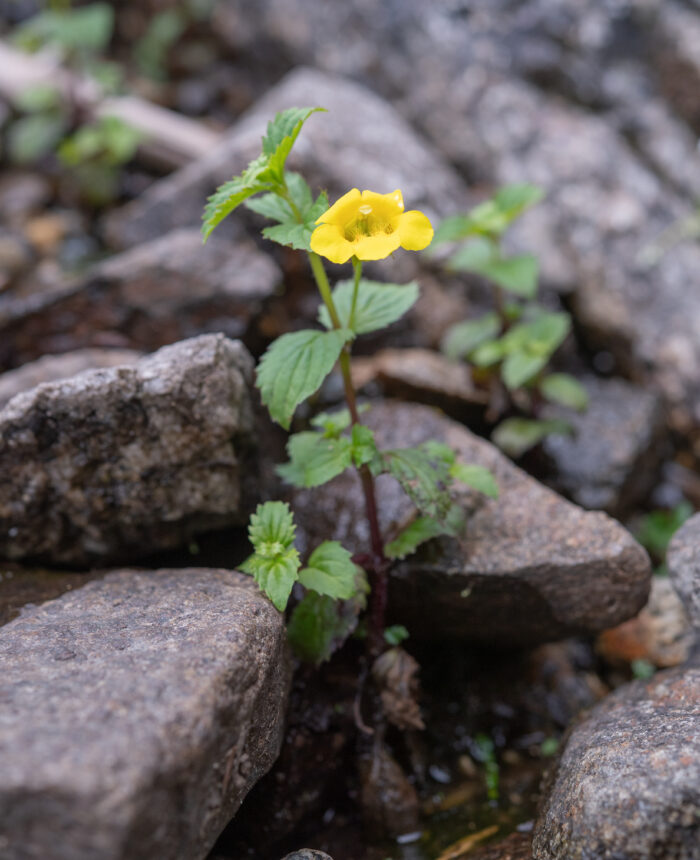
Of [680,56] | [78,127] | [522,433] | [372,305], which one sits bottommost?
[78,127]

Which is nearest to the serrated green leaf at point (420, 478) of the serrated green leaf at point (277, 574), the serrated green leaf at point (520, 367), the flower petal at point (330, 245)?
the serrated green leaf at point (277, 574)

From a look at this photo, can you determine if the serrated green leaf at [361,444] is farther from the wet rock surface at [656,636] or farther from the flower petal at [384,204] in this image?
the wet rock surface at [656,636]

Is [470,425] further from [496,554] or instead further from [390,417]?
[496,554]

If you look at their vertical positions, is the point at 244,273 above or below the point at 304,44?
below

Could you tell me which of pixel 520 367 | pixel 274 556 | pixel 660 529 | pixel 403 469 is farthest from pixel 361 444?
pixel 660 529

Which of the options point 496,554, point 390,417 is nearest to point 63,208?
point 390,417

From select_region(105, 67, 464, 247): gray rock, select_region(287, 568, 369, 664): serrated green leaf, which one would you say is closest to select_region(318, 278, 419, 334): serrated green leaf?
select_region(287, 568, 369, 664): serrated green leaf

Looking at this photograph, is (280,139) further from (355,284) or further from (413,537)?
(413,537)
